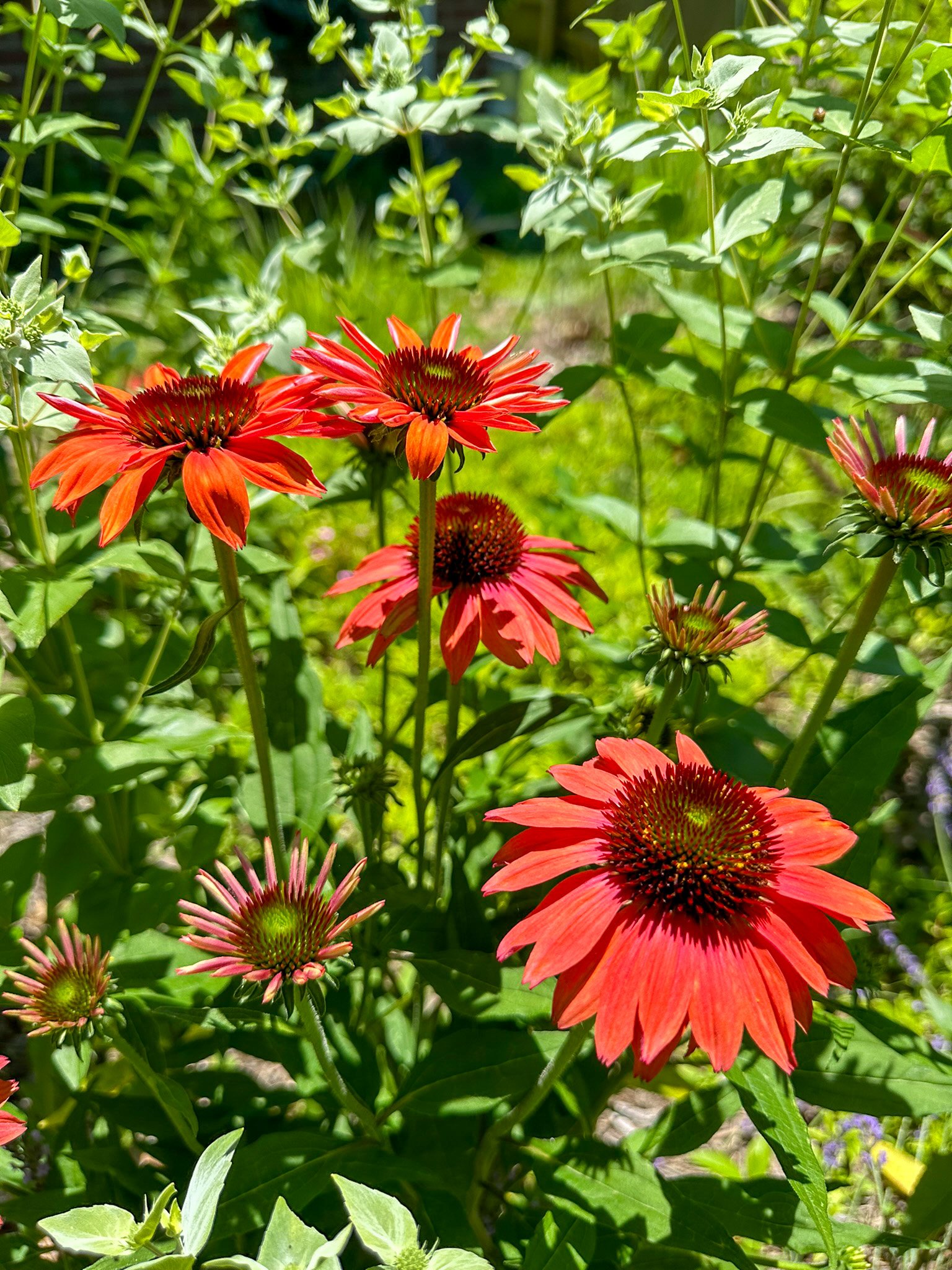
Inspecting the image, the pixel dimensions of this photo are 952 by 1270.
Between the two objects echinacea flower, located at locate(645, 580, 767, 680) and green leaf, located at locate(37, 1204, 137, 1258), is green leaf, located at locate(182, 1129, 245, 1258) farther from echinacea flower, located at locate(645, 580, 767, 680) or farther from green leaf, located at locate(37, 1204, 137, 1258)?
echinacea flower, located at locate(645, 580, 767, 680)

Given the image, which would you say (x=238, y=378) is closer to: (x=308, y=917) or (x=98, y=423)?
(x=98, y=423)

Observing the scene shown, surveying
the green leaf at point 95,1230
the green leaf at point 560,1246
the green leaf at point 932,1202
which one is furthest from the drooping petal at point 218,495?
the green leaf at point 932,1202

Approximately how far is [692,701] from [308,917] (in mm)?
561

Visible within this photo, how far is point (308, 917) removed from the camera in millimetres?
739

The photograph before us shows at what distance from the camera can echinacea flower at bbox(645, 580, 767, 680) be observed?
0.84 meters

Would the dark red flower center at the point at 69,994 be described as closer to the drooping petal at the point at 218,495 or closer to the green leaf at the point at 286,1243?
the green leaf at the point at 286,1243

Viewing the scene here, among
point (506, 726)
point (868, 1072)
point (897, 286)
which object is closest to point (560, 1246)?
point (868, 1072)

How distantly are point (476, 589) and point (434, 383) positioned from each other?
0.72ft

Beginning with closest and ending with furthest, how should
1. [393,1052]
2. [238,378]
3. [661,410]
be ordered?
[238,378] → [393,1052] → [661,410]

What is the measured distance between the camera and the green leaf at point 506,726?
3.03ft

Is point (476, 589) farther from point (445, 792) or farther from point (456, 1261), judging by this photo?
point (456, 1261)

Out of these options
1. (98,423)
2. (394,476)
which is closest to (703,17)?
(394,476)

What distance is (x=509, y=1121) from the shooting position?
33.3 inches

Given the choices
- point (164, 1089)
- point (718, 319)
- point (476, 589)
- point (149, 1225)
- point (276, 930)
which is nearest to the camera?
point (149, 1225)
